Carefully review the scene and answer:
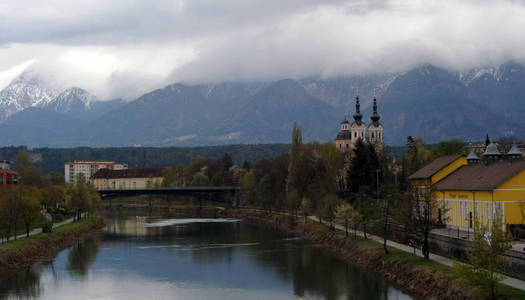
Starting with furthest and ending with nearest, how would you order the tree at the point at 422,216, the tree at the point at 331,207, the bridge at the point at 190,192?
the bridge at the point at 190,192 < the tree at the point at 331,207 < the tree at the point at 422,216

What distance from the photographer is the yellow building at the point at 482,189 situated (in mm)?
51062

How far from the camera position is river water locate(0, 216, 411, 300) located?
152 feet

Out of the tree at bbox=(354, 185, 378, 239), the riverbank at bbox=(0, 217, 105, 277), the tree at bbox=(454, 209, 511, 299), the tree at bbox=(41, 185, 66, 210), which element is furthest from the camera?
the tree at bbox=(41, 185, 66, 210)

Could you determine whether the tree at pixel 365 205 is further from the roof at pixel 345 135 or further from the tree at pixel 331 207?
the roof at pixel 345 135

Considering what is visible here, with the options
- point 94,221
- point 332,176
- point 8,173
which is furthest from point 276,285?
point 8,173

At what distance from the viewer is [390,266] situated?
4962 cm

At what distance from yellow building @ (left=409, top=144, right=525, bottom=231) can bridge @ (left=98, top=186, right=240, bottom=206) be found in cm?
8205

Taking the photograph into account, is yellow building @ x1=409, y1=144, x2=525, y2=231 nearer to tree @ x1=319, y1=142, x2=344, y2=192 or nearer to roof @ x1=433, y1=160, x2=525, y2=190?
roof @ x1=433, y1=160, x2=525, y2=190

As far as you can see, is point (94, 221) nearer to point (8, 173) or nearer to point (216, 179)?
point (8, 173)

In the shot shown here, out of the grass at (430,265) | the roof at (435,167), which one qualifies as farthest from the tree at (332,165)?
the grass at (430,265)

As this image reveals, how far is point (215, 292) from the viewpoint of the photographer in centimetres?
4675

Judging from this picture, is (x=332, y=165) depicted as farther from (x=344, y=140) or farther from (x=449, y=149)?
(x=344, y=140)

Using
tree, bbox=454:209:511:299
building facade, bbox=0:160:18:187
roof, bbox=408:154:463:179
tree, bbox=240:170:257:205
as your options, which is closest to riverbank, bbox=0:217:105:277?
building facade, bbox=0:160:18:187

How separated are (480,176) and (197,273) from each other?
25.0 meters
